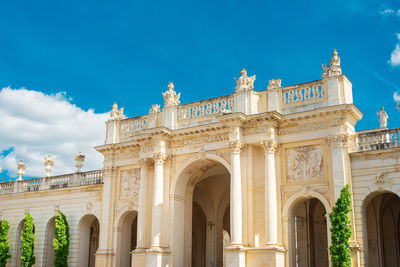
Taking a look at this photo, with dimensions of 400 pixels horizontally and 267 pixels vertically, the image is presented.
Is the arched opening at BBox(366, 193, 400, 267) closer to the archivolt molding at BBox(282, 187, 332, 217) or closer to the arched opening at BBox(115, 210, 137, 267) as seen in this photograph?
the archivolt molding at BBox(282, 187, 332, 217)

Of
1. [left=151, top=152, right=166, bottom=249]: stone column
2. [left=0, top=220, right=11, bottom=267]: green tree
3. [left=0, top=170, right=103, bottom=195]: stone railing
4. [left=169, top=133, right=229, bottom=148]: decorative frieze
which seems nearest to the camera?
[left=169, top=133, right=229, bottom=148]: decorative frieze

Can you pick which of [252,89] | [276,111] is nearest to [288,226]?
[276,111]

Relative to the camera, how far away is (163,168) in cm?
2914

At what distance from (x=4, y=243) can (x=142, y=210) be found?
12.8 meters

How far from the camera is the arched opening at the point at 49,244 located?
3500 cm

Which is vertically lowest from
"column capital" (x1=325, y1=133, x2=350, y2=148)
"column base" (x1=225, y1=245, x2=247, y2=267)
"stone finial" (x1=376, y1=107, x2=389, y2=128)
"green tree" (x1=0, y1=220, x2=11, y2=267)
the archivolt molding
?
"column base" (x1=225, y1=245, x2=247, y2=267)

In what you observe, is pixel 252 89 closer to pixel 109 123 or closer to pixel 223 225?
pixel 109 123

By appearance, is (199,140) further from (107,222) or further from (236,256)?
(107,222)

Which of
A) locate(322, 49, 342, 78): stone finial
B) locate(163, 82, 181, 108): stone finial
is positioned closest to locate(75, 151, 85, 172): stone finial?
locate(163, 82, 181, 108): stone finial

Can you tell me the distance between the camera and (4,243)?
118 ft

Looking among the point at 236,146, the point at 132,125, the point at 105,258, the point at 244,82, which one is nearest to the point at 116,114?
the point at 132,125

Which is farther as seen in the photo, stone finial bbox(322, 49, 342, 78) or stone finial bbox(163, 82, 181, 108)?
stone finial bbox(163, 82, 181, 108)

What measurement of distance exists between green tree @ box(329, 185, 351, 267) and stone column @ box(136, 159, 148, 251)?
10.7 metres

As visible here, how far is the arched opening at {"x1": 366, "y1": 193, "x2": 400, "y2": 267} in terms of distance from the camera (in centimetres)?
2623
